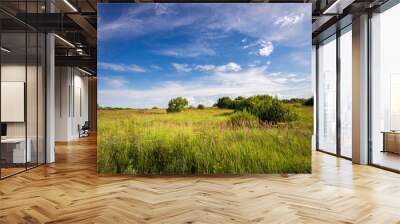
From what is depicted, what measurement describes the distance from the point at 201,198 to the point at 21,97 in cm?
388

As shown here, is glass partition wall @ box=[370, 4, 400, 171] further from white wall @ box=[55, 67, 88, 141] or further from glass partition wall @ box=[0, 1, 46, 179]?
white wall @ box=[55, 67, 88, 141]

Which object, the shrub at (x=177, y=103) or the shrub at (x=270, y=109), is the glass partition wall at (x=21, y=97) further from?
the shrub at (x=270, y=109)

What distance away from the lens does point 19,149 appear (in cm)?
639

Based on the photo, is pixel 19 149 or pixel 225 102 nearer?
pixel 225 102

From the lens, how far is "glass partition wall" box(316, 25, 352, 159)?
8352 mm

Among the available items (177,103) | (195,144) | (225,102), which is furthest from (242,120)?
(177,103)

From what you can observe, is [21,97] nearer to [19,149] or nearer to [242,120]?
[19,149]

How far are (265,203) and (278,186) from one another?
1.06m

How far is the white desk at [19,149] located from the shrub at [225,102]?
11.7ft

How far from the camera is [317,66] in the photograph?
10.4 m

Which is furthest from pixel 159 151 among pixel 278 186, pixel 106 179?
pixel 278 186

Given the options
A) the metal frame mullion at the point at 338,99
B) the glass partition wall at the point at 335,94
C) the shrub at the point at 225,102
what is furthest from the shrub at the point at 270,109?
the metal frame mullion at the point at 338,99

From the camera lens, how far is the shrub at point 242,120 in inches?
243

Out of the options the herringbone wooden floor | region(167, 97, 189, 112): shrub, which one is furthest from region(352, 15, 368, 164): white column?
region(167, 97, 189, 112): shrub
